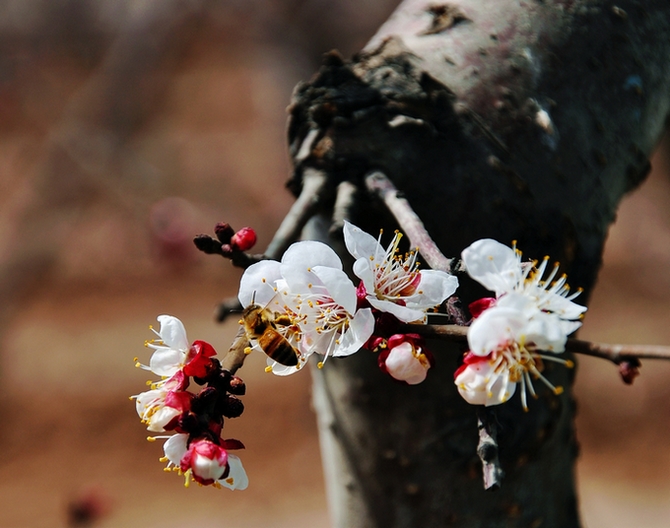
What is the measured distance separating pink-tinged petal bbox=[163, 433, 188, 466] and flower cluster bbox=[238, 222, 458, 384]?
0.34 feet

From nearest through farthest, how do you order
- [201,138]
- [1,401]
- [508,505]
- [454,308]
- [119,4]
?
[454,308] → [508,505] → [119,4] → [1,401] → [201,138]

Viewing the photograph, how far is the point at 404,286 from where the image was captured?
2.07 feet

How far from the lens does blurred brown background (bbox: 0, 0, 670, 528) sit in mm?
3652

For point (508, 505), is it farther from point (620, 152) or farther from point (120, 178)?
point (120, 178)

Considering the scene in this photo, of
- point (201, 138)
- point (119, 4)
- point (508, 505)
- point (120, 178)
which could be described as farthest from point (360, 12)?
point (201, 138)

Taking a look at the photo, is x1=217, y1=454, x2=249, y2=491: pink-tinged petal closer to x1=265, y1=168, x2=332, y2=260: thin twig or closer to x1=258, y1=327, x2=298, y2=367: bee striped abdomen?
x1=258, y1=327, x2=298, y2=367: bee striped abdomen

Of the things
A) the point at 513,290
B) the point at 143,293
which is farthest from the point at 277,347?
the point at 143,293

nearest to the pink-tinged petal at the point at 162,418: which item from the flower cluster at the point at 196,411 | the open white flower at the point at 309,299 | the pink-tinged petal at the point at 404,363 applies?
the flower cluster at the point at 196,411

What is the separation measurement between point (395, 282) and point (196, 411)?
0.23m

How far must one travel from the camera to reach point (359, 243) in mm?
639

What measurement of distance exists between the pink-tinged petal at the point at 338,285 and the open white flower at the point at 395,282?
0.05 feet

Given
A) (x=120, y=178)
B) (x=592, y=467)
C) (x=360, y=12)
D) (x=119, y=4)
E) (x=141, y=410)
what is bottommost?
(x=592, y=467)

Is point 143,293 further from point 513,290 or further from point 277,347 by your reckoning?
point 513,290

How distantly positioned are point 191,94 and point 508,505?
410 inches
